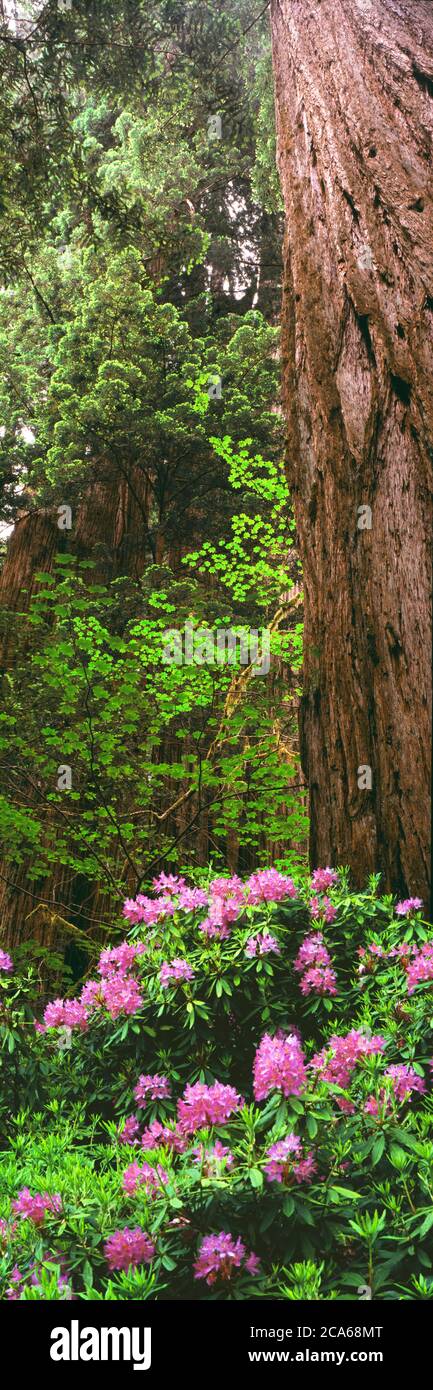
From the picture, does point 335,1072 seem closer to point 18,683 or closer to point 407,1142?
point 407,1142

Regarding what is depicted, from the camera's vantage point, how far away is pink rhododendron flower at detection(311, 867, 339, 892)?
3.10 meters

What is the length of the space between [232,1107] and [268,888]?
101cm

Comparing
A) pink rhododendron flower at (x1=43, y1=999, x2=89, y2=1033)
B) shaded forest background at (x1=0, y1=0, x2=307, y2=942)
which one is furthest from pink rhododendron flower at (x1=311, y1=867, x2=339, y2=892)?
shaded forest background at (x1=0, y1=0, x2=307, y2=942)

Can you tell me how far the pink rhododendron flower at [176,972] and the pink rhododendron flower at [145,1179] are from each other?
2.40 ft

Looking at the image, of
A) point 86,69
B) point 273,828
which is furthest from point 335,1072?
point 86,69

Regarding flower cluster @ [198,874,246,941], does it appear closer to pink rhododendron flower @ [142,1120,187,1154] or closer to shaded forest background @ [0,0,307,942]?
pink rhododendron flower @ [142,1120,187,1154]

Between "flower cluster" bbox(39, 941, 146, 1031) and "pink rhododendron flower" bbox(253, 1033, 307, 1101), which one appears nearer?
"pink rhododendron flower" bbox(253, 1033, 307, 1101)

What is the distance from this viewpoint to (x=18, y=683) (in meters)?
6.28

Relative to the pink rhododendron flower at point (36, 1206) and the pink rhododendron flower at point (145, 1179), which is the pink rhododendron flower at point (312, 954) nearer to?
the pink rhododendron flower at point (145, 1179)

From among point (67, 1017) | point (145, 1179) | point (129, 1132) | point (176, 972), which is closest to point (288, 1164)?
point (145, 1179)

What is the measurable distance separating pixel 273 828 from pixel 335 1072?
13.5ft

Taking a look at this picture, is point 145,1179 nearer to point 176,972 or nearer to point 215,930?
point 176,972

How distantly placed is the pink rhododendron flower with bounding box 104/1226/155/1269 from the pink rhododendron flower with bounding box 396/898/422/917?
141 centimetres

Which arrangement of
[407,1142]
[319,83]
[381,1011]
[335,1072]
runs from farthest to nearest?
[319,83] → [381,1011] → [335,1072] → [407,1142]
